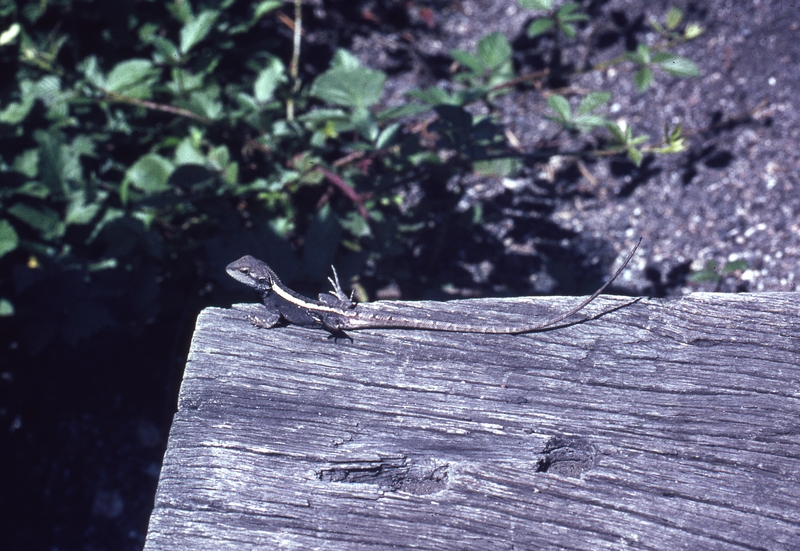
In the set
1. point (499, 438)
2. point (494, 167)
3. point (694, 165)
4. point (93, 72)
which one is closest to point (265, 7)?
point (93, 72)

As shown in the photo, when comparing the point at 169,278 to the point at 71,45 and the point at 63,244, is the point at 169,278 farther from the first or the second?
the point at 71,45

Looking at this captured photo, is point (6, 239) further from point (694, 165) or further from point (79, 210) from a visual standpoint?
point (694, 165)

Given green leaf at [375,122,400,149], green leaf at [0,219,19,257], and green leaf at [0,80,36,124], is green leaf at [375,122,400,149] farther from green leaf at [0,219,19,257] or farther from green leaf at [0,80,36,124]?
green leaf at [0,80,36,124]

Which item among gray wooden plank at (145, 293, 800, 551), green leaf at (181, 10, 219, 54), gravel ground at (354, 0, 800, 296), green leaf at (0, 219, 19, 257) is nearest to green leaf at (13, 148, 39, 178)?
green leaf at (0, 219, 19, 257)

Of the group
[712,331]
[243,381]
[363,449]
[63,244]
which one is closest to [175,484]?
[243,381]

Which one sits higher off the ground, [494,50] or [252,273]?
[494,50]

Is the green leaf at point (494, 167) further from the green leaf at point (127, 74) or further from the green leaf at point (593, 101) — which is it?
the green leaf at point (127, 74)
